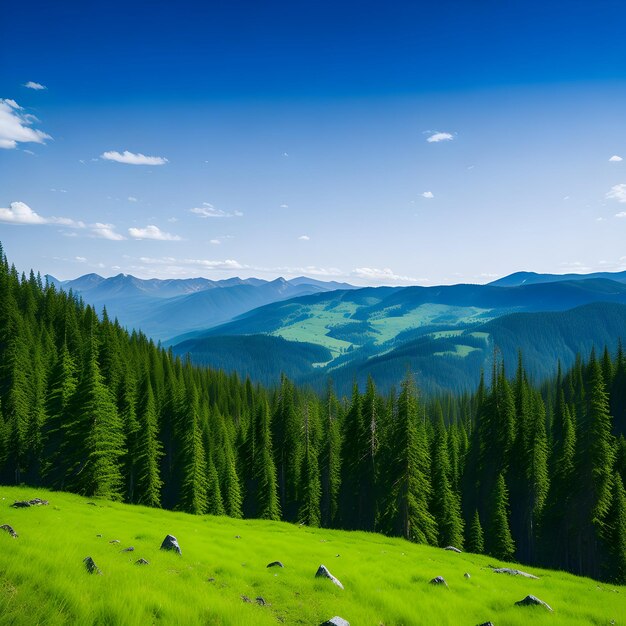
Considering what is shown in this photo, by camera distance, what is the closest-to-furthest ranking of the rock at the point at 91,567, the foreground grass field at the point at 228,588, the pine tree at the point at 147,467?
the foreground grass field at the point at 228,588
the rock at the point at 91,567
the pine tree at the point at 147,467

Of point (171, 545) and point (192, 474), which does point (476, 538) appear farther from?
point (171, 545)

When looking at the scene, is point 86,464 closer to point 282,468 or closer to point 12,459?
point 12,459

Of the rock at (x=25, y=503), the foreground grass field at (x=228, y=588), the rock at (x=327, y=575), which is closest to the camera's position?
the foreground grass field at (x=228, y=588)

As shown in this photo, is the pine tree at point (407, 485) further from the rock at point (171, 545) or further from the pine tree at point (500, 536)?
the rock at point (171, 545)

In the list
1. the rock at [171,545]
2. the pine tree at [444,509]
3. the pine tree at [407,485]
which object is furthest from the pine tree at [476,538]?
the rock at [171,545]

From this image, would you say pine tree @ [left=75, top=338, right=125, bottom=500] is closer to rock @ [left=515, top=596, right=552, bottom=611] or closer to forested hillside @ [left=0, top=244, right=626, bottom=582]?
forested hillside @ [left=0, top=244, right=626, bottom=582]

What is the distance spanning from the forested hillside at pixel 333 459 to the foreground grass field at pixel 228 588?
824 inches

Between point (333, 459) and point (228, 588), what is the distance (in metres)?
57.2

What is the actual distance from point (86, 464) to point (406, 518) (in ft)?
107

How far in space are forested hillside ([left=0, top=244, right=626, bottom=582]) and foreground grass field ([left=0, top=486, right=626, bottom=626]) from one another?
20.9 meters

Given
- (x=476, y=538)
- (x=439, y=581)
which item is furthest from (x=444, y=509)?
(x=439, y=581)

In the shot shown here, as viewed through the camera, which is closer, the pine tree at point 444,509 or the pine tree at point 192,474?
the pine tree at point 192,474

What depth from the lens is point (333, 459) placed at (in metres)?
67.9

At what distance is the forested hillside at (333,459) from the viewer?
1752 inches
